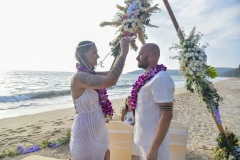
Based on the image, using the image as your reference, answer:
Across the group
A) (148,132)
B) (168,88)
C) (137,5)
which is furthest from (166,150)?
(137,5)

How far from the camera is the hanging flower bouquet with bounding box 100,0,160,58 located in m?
3.98

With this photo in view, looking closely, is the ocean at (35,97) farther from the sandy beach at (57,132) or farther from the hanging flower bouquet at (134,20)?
the sandy beach at (57,132)

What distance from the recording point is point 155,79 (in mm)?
2553

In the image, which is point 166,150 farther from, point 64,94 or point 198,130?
point 64,94

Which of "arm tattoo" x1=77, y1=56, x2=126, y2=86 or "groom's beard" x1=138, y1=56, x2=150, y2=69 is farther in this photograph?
"groom's beard" x1=138, y1=56, x2=150, y2=69

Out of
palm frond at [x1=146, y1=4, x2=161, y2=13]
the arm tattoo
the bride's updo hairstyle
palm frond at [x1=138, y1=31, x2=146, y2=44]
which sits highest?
palm frond at [x1=146, y1=4, x2=161, y2=13]

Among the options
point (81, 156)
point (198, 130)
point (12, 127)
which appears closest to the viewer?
point (81, 156)

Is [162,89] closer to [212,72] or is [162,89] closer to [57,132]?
[212,72]

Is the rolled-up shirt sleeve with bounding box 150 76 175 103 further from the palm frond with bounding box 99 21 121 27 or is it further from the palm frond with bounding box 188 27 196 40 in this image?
the palm frond with bounding box 188 27 196 40

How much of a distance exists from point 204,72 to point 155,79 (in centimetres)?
258

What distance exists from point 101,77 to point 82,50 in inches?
22.6

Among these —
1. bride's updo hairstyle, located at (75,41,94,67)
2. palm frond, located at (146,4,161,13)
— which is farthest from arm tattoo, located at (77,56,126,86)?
palm frond, located at (146,4,161,13)

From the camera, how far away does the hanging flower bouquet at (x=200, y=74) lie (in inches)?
183

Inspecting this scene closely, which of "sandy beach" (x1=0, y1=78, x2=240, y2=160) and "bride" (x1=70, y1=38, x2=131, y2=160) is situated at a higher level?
"bride" (x1=70, y1=38, x2=131, y2=160)
